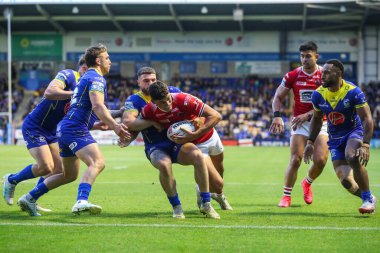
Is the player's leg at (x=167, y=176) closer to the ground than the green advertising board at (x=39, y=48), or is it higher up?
closer to the ground

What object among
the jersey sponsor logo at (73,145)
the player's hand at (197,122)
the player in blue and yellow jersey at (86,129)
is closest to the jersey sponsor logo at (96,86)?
the player in blue and yellow jersey at (86,129)

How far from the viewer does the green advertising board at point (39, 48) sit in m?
54.1

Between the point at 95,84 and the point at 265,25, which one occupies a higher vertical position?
the point at 265,25

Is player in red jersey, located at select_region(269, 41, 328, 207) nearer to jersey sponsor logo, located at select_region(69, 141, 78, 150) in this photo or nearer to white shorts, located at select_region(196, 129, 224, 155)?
white shorts, located at select_region(196, 129, 224, 155)

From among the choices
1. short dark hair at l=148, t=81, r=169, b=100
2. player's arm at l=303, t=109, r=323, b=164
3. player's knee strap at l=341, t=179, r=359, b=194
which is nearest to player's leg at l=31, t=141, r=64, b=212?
short dark hair at l=148, t=81, r=169, b=100

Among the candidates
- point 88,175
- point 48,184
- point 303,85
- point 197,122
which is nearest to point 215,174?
point 197,122

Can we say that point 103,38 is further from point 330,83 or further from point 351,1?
point 330,83

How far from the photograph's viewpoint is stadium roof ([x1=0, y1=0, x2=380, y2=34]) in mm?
49188

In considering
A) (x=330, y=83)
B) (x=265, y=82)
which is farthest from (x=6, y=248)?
(x=265, y=82)

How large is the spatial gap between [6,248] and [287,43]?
47.1 metres

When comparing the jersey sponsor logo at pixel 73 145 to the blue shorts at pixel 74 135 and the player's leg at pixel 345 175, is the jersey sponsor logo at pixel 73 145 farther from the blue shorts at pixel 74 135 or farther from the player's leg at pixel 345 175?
the player's leg at pixel 345 175

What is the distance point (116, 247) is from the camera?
7.28 meters

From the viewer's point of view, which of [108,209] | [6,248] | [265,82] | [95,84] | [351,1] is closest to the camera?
[6,248]

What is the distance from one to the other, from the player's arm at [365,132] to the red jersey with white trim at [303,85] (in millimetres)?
2262
